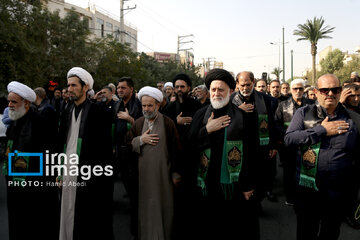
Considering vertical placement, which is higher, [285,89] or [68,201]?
[285,89]

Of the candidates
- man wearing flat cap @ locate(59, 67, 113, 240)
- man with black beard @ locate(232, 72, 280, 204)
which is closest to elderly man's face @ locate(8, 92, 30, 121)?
man wearing flat cap @ locate(59, 67, 113, 240)

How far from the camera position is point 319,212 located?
9.62ft

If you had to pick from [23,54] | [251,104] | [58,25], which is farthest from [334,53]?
[251,104]

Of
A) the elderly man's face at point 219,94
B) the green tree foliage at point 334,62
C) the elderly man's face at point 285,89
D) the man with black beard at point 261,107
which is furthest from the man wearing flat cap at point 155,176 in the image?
the green tree foliage at point 334,62

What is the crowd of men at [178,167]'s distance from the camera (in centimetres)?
286

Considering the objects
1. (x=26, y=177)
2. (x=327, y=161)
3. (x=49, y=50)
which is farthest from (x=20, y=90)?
(x=49, y=50)

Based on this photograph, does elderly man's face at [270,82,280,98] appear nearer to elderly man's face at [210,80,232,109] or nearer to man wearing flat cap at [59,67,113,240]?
elderly man's face at [210,80,232,109]

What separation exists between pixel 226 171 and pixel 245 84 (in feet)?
6.80

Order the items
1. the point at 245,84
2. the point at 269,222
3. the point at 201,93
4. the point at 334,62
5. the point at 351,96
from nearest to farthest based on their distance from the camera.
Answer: the point at 351,96 → the point at 269,222 → the point at 245,84 → the point at 201,93 → the point at 334,62

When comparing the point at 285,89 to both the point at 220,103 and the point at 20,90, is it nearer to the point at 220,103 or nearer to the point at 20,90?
the point at 220,103

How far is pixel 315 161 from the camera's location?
2.86 m

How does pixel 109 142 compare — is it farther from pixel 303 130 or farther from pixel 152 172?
pixel 303 130

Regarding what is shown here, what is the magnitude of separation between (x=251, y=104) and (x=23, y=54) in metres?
12.8

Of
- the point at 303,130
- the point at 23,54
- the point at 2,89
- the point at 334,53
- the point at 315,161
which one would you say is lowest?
the point at 315,161
